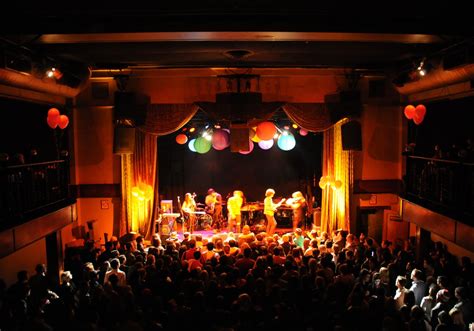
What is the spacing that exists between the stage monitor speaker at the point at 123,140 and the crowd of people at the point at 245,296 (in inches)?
154

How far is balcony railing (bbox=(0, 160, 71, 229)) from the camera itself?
777 cm

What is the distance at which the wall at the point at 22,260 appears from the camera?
9.85 m

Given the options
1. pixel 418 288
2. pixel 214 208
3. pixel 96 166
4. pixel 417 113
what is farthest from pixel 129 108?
pixel 418 288

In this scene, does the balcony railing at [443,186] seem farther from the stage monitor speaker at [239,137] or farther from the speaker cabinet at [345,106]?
the stage monitor speaker at [239,137]

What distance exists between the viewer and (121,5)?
22.7 ft

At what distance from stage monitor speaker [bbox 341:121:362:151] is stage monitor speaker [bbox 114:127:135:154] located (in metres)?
5.96

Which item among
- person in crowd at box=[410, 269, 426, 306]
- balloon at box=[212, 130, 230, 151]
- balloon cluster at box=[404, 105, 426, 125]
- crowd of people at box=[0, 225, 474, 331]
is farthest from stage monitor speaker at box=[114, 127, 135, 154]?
person in crowd at box=[410, 269, 426, 306]

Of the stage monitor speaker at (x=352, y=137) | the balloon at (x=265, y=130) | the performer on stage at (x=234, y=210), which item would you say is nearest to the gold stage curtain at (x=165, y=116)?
the balloon at (x=265, y=130)

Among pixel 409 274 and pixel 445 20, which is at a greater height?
pixel 445 20

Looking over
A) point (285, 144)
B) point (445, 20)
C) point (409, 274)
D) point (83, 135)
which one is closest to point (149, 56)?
point (83, 135)

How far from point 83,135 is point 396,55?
8.82 meters

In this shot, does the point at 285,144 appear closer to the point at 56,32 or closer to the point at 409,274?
the point at 409,274

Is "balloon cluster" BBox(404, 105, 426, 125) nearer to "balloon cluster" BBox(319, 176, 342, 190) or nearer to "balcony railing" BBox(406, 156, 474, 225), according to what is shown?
"balcony railing" BBox(406, 156, 474, 225)

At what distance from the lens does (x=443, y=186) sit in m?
8.87
